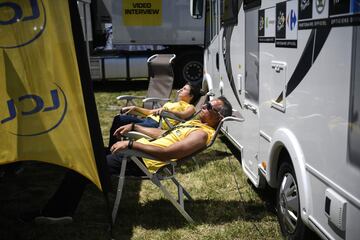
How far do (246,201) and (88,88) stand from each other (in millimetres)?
2015

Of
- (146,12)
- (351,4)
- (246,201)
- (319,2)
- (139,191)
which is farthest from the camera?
(146,12)

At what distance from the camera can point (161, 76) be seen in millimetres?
7258

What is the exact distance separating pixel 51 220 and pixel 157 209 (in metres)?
0.93

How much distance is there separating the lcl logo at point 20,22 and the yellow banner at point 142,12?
9280 mm

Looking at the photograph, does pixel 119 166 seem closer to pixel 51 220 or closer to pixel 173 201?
pixel 173 201

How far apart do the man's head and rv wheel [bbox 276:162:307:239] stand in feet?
2.69

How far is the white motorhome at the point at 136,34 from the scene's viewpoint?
1183 centimetres

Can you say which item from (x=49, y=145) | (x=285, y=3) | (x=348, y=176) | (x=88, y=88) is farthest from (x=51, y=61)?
(x=348, y=176)

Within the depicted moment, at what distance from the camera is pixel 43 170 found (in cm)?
533

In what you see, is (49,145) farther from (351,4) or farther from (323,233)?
(351,4)

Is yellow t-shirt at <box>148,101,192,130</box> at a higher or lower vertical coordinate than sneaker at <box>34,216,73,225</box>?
higher

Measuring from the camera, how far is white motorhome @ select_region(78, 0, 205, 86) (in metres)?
11.8

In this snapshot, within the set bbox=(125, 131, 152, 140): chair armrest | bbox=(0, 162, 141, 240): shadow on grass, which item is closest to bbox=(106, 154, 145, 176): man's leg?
bbox=(125, 131, 152, 140): chair armrest

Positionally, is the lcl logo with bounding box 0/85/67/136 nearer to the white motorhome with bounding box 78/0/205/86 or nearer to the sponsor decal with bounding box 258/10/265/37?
the sponsor decal with bounding box 258/10/265/37
